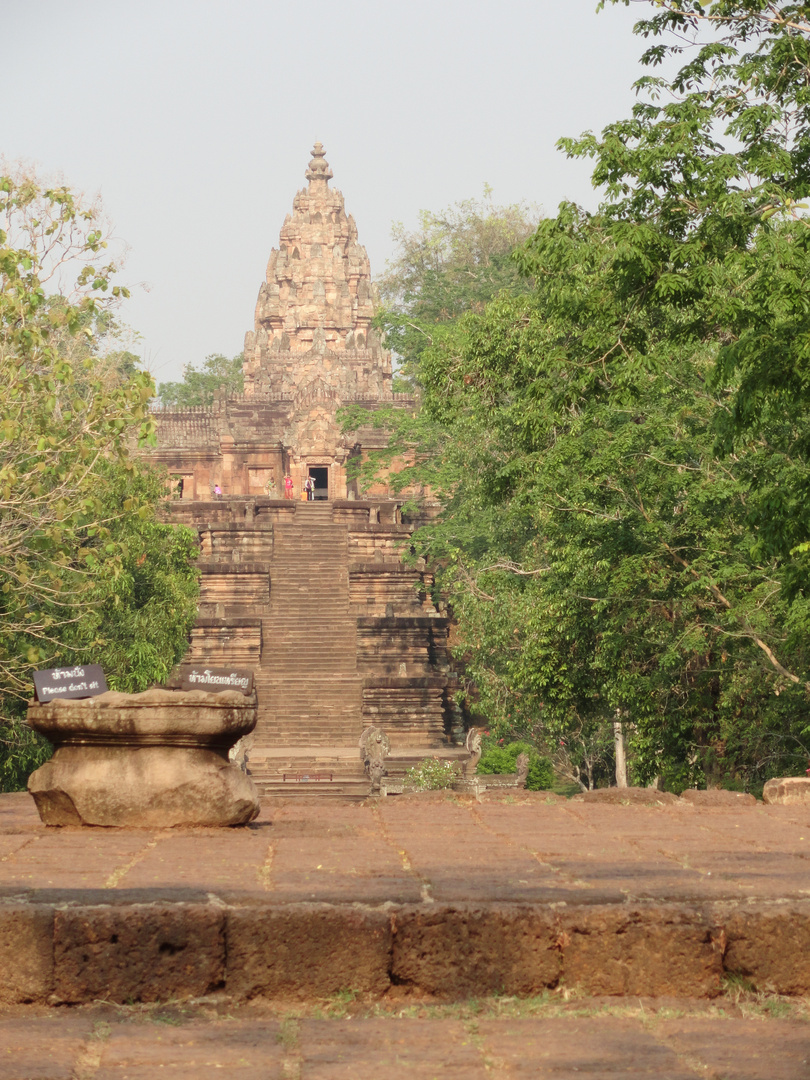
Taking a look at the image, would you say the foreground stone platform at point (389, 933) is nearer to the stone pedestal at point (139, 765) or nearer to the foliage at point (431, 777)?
the stone pedestal at point (139, 765)

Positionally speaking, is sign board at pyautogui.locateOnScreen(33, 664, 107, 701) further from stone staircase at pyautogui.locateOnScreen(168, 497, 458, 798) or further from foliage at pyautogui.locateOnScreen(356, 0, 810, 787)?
stone staircase at pyautogui.locateOnScreen(168, 497, 458, 798)

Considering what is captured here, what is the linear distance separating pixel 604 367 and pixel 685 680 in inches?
233

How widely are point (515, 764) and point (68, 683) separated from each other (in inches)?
649

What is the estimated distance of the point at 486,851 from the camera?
21.3 feet

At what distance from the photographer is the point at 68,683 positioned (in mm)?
8117

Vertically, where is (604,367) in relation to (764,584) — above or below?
above

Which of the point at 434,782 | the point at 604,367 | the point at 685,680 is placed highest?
the point at 604,367

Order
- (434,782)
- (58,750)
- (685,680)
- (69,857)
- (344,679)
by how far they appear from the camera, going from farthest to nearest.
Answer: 1. (344,679)
2. (434,782)
3. (685,680)
4. (58,750)
5. (69,857)

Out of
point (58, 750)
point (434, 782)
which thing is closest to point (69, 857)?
point (58, 750)

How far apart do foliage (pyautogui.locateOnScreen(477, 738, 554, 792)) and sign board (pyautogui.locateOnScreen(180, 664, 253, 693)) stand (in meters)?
15.5

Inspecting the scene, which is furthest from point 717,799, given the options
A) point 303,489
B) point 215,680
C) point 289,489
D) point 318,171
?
point 318,171

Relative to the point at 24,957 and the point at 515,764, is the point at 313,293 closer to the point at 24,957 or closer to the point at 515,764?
the point at 515,764

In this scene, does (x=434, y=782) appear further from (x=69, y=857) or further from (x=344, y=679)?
(x=69, y=857)

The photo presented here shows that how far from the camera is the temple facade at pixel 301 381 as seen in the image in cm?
4488
